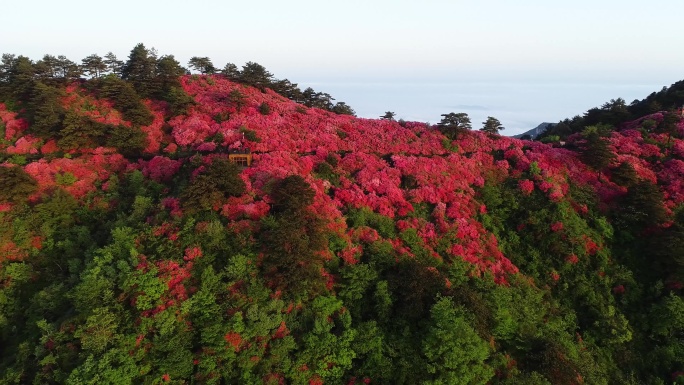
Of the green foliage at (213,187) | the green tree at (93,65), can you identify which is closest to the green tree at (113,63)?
the green tree at (93,65)

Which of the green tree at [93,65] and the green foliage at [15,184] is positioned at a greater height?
the green tree at [93,65]

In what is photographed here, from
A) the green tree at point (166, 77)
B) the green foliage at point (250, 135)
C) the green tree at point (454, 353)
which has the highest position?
the green tree at point (166, 77)

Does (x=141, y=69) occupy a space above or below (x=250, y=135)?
above

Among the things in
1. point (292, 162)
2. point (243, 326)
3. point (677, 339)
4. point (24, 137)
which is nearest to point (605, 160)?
point (677, 339)

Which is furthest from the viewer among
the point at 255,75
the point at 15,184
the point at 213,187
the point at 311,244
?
the point at 255,75

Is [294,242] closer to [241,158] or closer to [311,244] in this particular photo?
[311,244]

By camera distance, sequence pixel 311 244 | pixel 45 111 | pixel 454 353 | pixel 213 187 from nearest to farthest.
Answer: pixel 454 353, pixel 311 244, pixel 213 187, pixel 45 111

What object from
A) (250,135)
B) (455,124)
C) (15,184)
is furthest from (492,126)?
(15,184)

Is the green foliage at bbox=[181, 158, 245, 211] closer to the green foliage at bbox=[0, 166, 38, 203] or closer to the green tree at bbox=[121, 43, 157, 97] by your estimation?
the green foliage at bbox=[0, 166, 38, 203]

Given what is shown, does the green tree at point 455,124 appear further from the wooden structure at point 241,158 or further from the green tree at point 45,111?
the green tree at point 45,111
